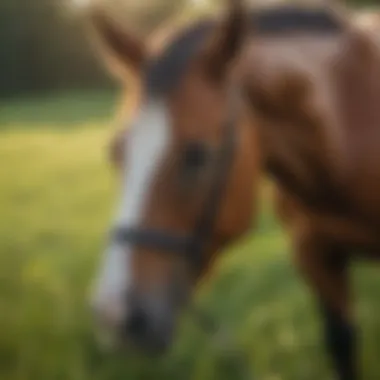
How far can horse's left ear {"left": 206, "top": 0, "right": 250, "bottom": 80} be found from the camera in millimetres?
567

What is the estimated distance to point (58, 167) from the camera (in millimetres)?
712

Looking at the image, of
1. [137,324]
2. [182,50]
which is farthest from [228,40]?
[137,324]

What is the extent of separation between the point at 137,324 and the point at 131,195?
9 centimetres

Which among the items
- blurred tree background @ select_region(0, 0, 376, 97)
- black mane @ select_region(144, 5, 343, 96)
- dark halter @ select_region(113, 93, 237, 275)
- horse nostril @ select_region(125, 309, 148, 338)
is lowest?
horse nostril @ select_region(125, 309, 148, 338)

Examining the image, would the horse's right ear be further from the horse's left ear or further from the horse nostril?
the horse nostril

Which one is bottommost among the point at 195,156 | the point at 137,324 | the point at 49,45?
the point at 137,324

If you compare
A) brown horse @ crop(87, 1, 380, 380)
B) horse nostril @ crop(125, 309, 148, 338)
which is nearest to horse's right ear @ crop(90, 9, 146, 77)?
brown horse @ crop(87, 1, 380, 380)

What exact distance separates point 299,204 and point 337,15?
0.51 ft

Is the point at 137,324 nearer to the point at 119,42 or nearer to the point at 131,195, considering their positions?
the point at 131,195

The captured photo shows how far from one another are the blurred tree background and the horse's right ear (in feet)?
0.19

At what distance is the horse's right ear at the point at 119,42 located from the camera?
619mm

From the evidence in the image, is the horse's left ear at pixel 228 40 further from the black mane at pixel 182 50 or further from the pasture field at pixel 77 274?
the pasture field at pixel 77 274

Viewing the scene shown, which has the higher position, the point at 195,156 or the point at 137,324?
the point at 195,156

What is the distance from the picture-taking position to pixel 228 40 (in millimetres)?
582
